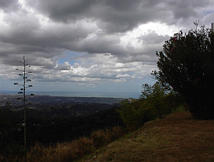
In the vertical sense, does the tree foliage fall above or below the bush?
above

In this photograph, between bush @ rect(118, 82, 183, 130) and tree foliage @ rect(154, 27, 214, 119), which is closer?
tree foliage @ rect(154, 27, 214, 119)

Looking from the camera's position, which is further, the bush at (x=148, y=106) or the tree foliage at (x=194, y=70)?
the bush at (x=148, y=106)

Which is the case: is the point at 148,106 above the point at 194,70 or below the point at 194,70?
below

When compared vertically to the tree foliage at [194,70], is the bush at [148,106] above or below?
below

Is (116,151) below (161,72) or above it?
below

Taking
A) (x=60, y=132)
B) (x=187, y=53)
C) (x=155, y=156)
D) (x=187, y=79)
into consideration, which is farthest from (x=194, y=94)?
(x=60, y=132)

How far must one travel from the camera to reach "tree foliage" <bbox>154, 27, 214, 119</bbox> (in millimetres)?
12141

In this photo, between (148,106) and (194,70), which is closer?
(194,70)

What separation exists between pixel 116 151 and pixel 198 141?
3245 mm

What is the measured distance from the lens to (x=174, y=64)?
1297 cm

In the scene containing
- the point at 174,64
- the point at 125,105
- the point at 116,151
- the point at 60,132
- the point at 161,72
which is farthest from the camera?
the point at 60,132

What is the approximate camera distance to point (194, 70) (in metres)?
12.5

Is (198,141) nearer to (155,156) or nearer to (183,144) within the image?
(183,144)

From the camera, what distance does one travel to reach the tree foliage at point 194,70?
1214 cm
